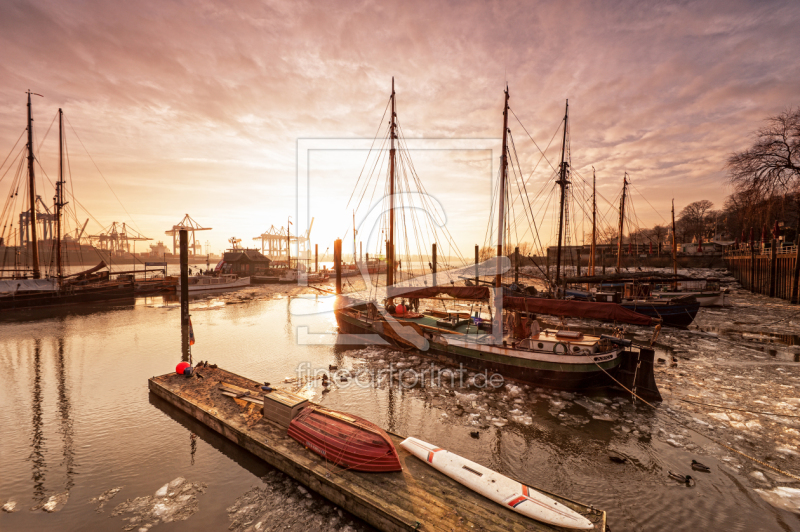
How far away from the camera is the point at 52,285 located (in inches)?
1599

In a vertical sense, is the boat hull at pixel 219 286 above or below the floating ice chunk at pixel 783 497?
below

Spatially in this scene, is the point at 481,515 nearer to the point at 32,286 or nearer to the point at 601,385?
the point at 601,385

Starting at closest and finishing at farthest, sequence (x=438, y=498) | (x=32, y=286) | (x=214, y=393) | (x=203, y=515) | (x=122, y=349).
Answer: (x=438, y=498), (x=203, y=515), (x=214, y=393), (x=122, y=349), (x=32, y=286)

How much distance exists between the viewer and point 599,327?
3145cm

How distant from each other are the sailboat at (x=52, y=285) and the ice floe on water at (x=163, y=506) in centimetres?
4412

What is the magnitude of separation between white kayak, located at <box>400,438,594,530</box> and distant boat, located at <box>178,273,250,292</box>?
205 ft

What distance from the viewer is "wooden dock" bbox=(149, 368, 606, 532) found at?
22.7ft

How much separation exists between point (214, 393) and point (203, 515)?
636 cm

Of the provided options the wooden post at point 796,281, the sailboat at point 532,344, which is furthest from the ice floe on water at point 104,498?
the wooden post at point 796,281

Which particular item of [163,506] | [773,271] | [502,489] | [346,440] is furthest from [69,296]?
[773,271]

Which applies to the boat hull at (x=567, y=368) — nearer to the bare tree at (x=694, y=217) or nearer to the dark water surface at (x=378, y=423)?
the dark water surface at (x=378, y=423)

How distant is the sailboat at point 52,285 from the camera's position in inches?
1485

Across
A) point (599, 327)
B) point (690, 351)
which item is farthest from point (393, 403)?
point (599, 327)

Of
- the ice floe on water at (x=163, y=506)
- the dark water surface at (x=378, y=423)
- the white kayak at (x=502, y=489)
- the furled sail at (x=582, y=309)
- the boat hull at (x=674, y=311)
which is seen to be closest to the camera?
the white kayak at (x=502, y=489)
